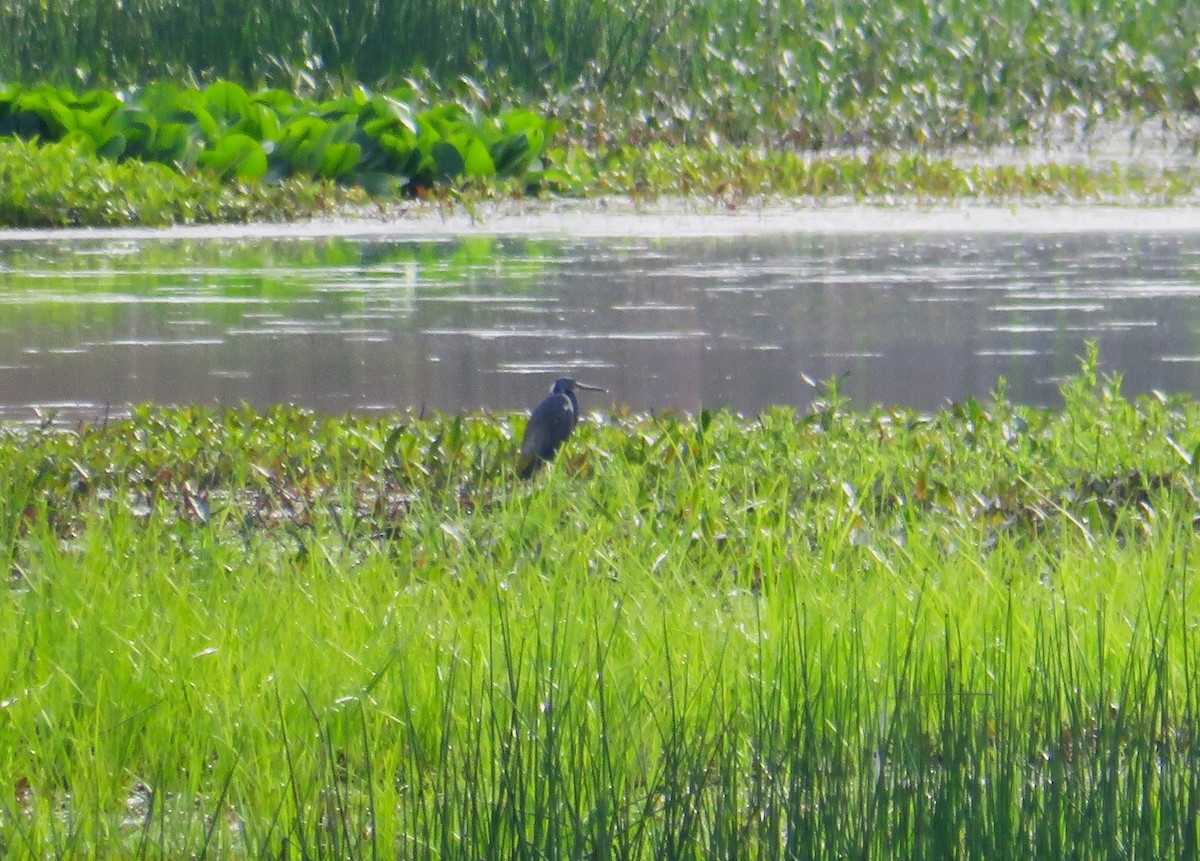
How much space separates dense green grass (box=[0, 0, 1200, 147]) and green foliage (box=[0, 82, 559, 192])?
7.00 feet

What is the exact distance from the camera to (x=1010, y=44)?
19188 mm

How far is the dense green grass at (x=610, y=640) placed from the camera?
114 inches

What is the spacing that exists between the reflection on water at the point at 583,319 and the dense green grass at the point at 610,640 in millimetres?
1514

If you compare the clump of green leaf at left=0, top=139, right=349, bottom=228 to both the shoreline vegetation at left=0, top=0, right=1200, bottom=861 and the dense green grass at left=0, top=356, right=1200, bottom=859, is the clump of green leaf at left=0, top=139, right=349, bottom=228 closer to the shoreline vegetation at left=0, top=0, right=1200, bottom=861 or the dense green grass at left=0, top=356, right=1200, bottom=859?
the shoreline vegetation at left=0, top=0, right=1200, bottom=861

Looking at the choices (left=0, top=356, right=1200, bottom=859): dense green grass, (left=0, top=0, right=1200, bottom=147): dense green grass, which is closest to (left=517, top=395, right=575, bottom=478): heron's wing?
(left=0, top=356, right=1200, bottom=859): dense green grass

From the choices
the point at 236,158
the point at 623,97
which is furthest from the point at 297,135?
the point at 623,97

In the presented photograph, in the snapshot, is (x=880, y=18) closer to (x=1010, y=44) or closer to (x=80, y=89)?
(x=1010, y=44)

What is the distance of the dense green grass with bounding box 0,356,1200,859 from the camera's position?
2.89m

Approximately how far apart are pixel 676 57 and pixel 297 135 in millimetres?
4587

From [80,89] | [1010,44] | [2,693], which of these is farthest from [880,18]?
[2,693]

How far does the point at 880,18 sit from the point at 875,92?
1331 millimetres

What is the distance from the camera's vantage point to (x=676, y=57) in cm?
1836

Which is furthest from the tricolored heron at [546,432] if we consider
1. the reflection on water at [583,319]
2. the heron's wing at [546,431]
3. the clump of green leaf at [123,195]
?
the clump of green leaf at [123,195]

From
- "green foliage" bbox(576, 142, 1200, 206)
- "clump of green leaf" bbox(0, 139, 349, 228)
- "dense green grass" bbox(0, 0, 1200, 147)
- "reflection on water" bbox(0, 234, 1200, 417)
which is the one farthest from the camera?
"dense green grass" bbox(0, 0, 1200, 147)
